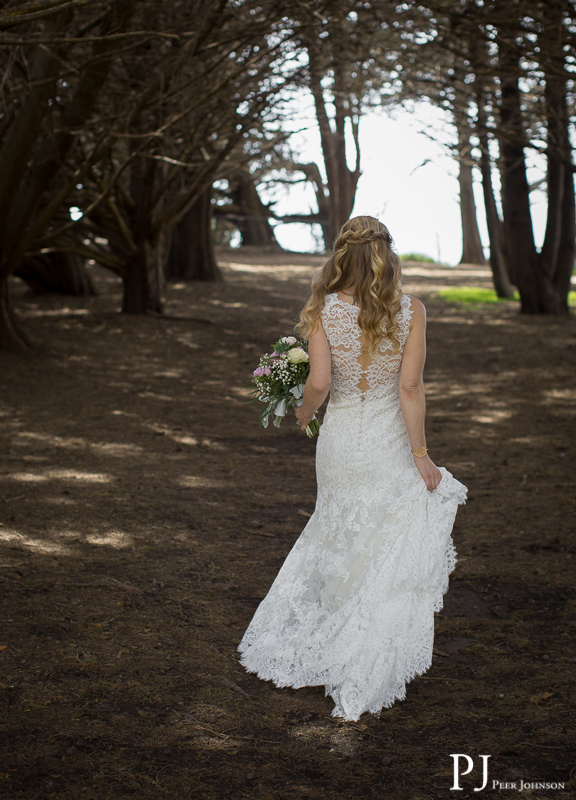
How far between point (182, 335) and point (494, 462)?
7554 mm

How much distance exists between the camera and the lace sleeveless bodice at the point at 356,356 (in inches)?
139

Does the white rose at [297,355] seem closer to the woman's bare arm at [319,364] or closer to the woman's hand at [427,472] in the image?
the woman's bare arm at [319,364]

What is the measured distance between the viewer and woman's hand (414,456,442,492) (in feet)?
11.9

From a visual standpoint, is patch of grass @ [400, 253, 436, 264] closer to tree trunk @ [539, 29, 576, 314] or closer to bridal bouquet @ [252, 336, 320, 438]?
tree trunk @ [539, 29, 576, 314]

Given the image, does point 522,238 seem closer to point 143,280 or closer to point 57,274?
point 143,280

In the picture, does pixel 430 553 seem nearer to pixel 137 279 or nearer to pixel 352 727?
pixel 352 727

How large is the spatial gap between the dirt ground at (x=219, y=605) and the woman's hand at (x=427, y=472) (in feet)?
3.22

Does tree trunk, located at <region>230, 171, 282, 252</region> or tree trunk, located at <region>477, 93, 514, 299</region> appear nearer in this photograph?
tree trunk, located at <region>477, 93, 514, 299</region>

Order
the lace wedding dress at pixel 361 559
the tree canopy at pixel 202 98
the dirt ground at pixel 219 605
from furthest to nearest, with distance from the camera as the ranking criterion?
the tree canopy at pixel 202 98, the lace wedding dress at pixel 361 559, the dirt ground at pixel 219 605

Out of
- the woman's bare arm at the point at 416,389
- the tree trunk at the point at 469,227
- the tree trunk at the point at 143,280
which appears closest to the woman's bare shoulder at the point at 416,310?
the woman's bare arm at the point at 416,389

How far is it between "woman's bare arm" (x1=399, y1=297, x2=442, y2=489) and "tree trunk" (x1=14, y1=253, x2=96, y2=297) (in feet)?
44.7

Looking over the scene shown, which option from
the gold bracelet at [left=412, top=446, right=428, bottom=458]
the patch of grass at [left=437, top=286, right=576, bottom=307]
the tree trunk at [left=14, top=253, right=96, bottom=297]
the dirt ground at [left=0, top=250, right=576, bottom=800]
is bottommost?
the dirt ground at [left=0, top=250, right=576, bottom=800]

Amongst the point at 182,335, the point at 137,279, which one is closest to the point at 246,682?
the point at 182,335

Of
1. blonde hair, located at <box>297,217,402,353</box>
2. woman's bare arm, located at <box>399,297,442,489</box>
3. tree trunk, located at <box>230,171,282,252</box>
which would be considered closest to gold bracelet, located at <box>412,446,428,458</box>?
woman's bare arm, located at <box>399,297,442,489</box>
